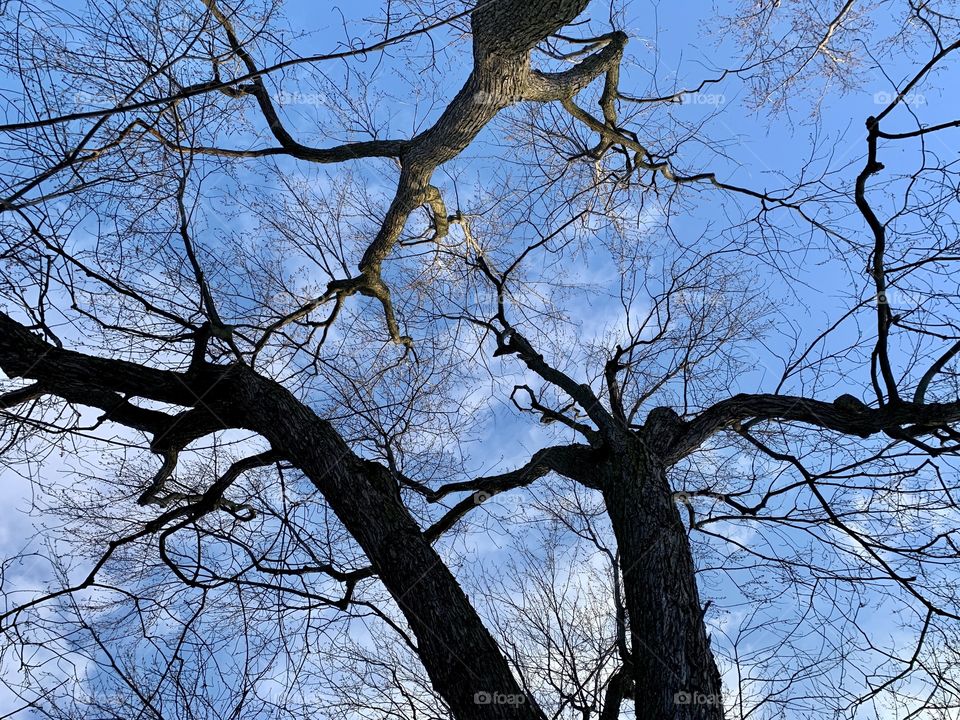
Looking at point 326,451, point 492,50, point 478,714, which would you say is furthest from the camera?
point 492,50

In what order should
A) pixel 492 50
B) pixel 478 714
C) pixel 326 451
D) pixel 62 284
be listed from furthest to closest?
pixel 492 50 < pixel 326 451 < pixel 62 284 < pixel 478 714

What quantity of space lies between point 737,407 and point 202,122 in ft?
11.0

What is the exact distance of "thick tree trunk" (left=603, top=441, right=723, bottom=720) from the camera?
2.72 meters

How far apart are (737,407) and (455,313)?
2.15 meters

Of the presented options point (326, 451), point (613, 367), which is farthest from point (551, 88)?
point (326, 451)

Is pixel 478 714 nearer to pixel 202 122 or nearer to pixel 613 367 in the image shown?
pixel 613 367

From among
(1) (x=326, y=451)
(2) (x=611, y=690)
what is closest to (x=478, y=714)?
(2) (x=611, y=690)

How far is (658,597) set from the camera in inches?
118

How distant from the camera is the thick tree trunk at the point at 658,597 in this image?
2.72m

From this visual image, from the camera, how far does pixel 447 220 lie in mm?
6109

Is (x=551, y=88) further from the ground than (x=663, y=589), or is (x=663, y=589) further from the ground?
(x=551, y=88)

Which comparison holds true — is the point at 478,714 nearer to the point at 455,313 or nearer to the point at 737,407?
the point at 737,407

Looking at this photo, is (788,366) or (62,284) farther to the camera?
(788,366)

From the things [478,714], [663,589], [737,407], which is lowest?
[478,714]
